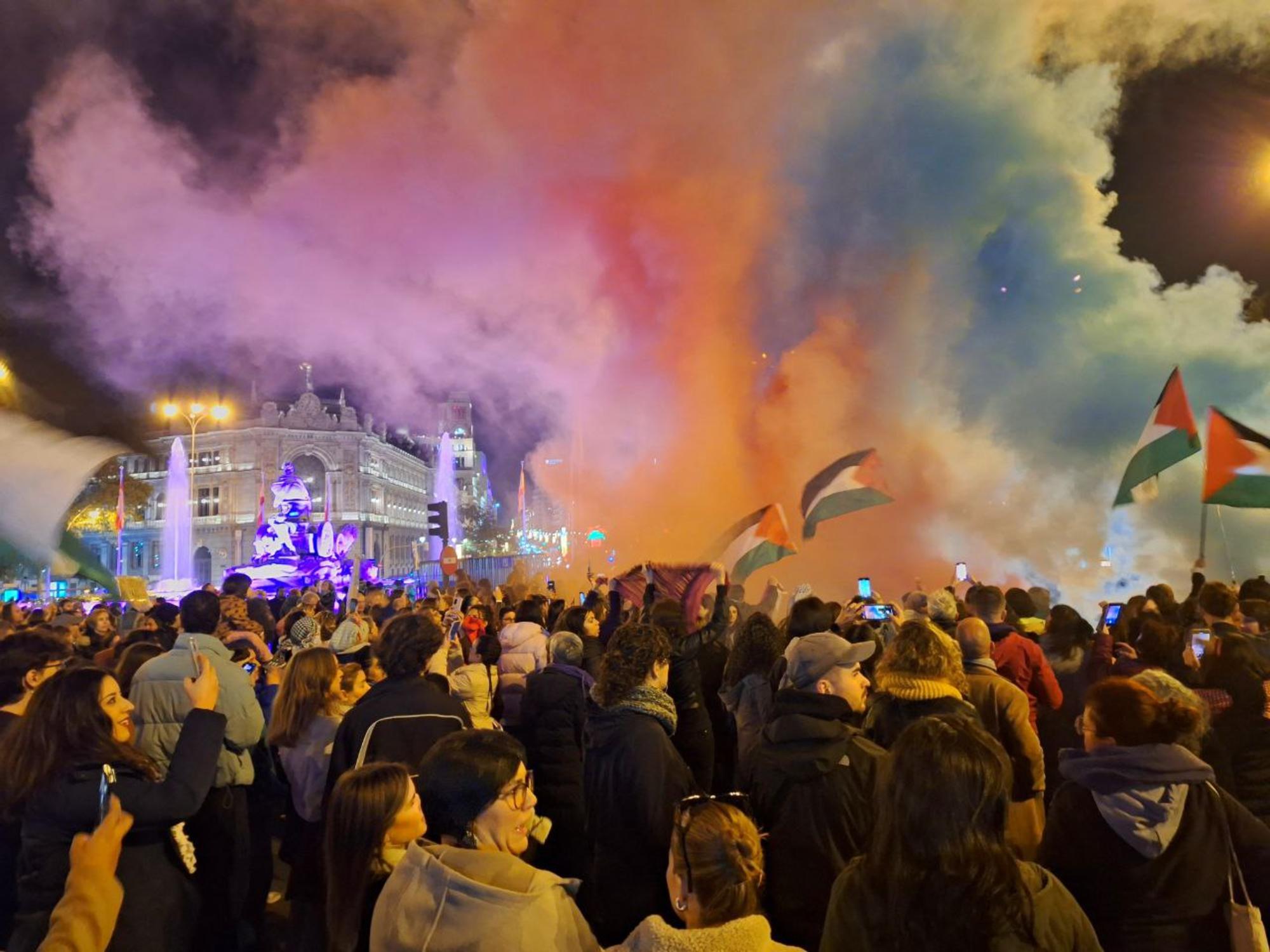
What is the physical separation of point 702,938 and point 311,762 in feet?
10.3

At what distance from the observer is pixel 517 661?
6660mm

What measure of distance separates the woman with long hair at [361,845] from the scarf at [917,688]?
2.05m

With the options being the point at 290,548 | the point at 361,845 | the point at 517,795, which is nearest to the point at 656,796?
the point at 517,795

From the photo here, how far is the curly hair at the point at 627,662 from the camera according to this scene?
3596 millimetres

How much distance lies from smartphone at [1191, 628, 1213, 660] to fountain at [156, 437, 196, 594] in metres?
70.6

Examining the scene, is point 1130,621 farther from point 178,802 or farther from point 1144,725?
point 178,802

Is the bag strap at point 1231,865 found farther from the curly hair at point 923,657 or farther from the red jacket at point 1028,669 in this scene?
the red jacket at point 1028,669

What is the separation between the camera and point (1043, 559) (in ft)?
58.0

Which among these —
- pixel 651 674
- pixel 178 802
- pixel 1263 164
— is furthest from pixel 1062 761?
pixel 1263 164

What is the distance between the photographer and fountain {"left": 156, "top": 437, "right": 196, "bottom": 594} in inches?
2670

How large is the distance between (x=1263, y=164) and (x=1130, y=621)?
14.5 metres

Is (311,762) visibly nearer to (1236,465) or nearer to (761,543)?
(761,543)

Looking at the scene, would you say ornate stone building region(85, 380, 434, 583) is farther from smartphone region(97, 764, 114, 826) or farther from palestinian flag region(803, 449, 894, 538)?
smartphone region(97, 764, 114, 826)

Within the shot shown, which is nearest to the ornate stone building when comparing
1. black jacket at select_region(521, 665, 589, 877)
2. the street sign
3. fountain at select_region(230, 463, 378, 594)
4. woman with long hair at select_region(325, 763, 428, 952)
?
fountain at select_region(230, 463, 378, 594)
